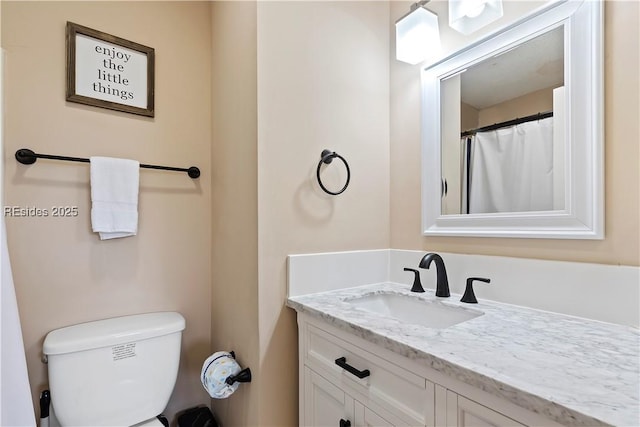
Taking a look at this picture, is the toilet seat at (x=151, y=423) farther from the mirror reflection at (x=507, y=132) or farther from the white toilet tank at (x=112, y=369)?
the mirror reflection at (x=507, y=132)

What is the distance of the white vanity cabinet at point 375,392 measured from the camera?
1.97 ft

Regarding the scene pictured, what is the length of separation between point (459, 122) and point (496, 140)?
0.56 ft

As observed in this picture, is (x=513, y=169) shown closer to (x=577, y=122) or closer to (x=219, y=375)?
(x=577, y=122)

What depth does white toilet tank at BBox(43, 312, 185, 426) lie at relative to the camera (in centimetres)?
106

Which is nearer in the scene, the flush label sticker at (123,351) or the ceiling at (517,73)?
the ceiling at (517,73)

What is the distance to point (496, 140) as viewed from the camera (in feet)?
3.65

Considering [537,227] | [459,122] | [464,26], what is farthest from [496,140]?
[464,26]

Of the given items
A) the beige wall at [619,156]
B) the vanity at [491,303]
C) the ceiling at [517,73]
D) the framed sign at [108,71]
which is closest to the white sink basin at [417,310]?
the vanity at [491,303]

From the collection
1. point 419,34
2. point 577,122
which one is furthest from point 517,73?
point 419,34

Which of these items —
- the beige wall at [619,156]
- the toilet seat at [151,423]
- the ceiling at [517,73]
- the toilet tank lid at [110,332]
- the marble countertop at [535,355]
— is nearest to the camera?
the marble countertop at [535,355]

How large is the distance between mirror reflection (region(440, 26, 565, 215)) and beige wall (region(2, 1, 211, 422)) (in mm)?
1144

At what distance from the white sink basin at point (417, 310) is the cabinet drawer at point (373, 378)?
23 cm

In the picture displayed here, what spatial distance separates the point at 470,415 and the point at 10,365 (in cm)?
117

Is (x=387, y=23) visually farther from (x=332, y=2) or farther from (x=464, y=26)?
(x=464, y=26)
